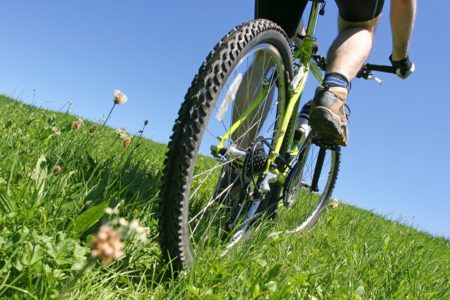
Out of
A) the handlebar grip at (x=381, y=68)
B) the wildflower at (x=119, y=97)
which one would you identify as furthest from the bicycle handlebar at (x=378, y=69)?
the wildflower at (x=119, y=97)

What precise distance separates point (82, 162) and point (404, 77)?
2.09 meters

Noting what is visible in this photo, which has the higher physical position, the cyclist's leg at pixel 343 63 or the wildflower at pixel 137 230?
the cyclist's leg at pixel 343 63

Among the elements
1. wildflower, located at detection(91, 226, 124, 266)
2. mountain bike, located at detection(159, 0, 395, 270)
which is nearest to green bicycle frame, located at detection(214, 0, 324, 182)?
mountain bike, located at detection(159, 0, 395, 270)

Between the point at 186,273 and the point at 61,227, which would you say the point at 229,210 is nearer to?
the point at 186,273

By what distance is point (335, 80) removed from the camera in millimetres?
2488

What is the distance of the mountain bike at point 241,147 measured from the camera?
178cm

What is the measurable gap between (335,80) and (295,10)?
29.8 inches

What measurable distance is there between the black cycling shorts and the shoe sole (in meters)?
0.62

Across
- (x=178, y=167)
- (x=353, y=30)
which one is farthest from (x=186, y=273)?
(x=353, y=30)

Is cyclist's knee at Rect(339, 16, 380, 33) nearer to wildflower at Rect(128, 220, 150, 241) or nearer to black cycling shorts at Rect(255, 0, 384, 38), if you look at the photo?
black cycling shorts at Rect(255, 0, 384, 38)

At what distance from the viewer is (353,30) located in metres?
2.68

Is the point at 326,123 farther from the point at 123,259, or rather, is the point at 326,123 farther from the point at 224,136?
the point at 123,259

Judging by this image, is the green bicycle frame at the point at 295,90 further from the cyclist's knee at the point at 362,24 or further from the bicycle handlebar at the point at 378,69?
the bicycle handlebar at the point at 378,69

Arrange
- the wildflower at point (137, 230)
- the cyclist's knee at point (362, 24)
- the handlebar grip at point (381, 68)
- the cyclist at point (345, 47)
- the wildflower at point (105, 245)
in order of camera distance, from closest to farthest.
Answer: the wildflower at point (105, 245) < the wildflower at point (137, 230) < the cyclist at point (345, 47) < the cyclist's knee at point (362, 24) < the handlebar grip at point (381, 68)
